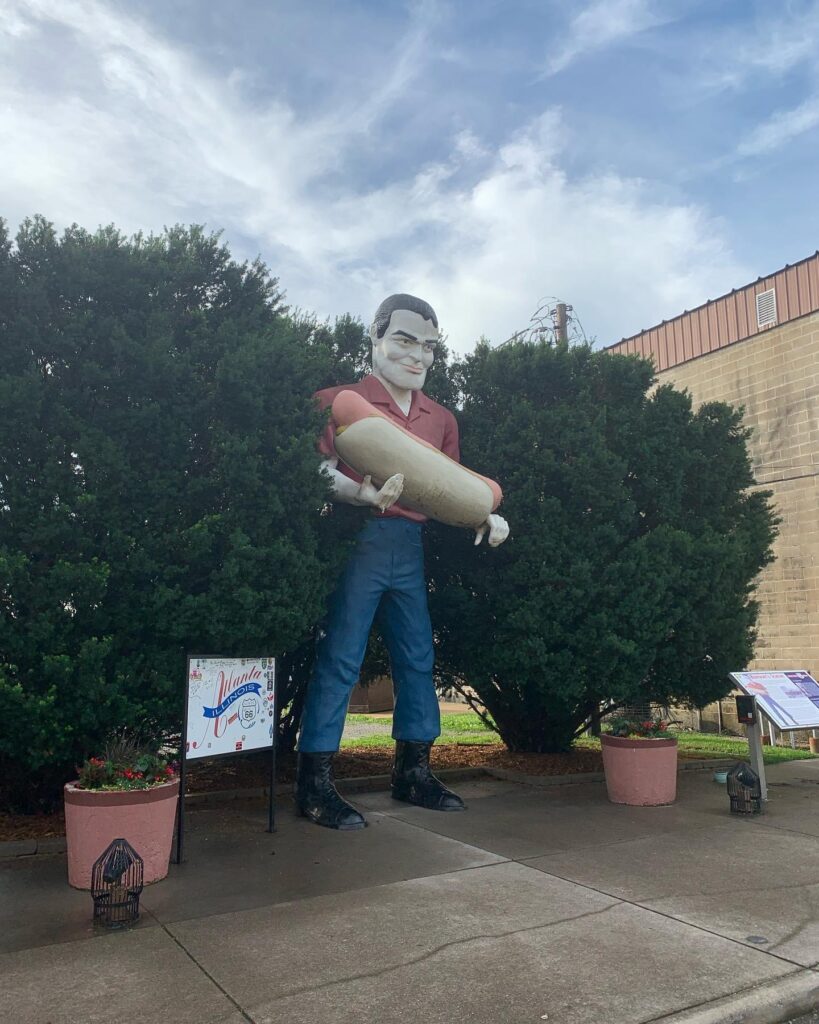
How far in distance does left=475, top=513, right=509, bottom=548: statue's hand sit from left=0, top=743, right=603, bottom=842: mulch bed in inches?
119

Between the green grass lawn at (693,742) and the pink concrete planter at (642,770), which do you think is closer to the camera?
the pink concrete planter at (642,770)

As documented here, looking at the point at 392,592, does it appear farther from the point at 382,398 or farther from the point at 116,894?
the point at 116,894

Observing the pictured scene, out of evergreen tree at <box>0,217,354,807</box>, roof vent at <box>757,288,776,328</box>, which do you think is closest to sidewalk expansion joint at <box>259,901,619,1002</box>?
evergreen tree at <box>0,217,354,807</box>

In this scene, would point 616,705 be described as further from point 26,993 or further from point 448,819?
point 26,993

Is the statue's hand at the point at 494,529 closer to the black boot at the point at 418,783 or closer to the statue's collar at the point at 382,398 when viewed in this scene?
the statue's collar at the point at 382,398

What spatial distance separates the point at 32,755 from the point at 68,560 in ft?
4.34

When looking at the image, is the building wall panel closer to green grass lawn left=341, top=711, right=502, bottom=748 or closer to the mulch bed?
green grass lawn left=341, top=711, right=502, bottom=748

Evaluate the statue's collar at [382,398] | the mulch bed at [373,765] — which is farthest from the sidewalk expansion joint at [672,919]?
the statue's collar at [382,398]

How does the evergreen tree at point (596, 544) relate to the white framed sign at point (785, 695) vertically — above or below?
above

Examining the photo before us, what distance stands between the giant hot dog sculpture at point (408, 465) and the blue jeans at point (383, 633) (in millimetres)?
451

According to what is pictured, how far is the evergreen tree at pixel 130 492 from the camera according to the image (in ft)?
18.4

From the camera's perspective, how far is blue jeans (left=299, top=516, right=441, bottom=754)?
6.94 meters

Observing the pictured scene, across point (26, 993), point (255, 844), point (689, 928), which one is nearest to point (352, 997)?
point (26, 993)

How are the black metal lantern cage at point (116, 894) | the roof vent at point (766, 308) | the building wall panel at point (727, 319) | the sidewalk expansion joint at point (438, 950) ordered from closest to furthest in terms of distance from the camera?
the sidewalk expansion joint at point (438, 950) → the black metal lantern cage at point (116, 894) → the building wall panel at point (727, 319) → the roof vent at point (766, 308)
